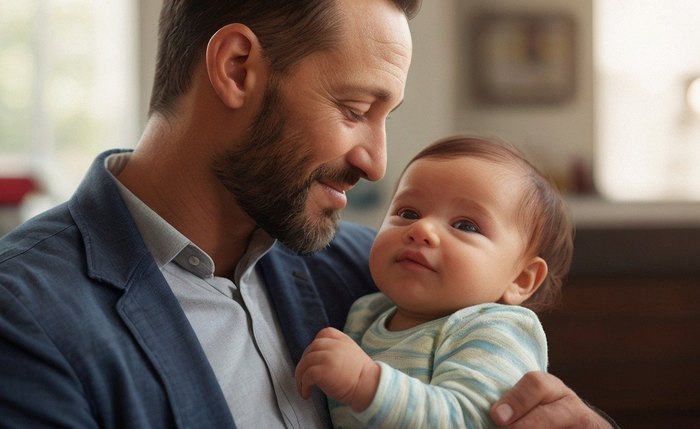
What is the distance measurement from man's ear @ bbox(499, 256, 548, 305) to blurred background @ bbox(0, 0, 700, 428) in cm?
289

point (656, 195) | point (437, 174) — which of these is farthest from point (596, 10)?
point (437, 174)

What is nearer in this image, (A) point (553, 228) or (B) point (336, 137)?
(B) point (336, 137)

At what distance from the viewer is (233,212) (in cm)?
159

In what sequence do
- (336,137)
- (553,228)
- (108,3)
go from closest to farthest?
(336,137)
(553,228)
(108,3)

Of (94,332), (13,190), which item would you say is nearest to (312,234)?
(94,332)

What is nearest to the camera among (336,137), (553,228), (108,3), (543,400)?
(543,400)

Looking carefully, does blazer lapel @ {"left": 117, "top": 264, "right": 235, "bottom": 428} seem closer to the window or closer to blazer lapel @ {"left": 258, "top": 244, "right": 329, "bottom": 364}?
blazer lapel @ {"left": 258, "top": 244, "right": 329, "bottom": 364}

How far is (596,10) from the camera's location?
483cm

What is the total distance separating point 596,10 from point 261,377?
3.95m

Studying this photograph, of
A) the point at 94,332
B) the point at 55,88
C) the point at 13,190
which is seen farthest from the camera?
the point at 55,88

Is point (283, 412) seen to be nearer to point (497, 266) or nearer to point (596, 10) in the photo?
point (497, 266)

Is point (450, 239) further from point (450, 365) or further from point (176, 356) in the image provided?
point (176, 356)

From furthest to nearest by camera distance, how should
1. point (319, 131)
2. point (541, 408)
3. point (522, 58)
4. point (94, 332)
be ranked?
point (522, 58), point (319, 131), point (541, 408), point (94, 332)

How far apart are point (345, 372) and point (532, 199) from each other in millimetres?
543
